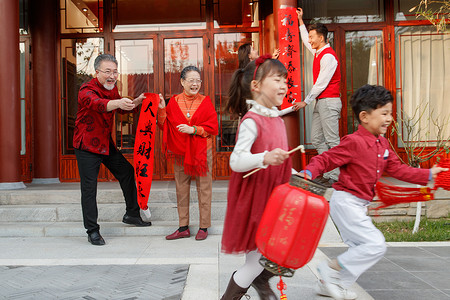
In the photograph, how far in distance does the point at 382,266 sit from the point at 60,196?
13.5ft

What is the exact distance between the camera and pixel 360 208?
254 centimetres

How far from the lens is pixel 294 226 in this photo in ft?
6.01

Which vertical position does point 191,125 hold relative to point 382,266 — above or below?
above

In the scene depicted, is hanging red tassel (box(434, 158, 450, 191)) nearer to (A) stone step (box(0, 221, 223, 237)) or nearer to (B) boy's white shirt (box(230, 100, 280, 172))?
(B) boy's white shirt (box(230, 100, 280, 172))

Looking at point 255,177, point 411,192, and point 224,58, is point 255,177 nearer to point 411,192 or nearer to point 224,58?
point 411,192

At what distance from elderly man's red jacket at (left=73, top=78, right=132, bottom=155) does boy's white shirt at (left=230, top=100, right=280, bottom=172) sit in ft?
7.77

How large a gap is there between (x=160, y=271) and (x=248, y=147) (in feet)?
5.51

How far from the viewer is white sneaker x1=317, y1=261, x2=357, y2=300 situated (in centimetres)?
251

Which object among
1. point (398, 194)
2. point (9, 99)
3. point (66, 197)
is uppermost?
point (9, 99)

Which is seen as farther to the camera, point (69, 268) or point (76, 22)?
point (76, 22)

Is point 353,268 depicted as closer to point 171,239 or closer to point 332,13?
point 171,239

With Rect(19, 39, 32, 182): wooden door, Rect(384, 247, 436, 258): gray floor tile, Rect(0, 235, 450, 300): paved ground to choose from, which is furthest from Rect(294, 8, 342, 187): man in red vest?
Rect(19, 39, 32, 182): wooden door

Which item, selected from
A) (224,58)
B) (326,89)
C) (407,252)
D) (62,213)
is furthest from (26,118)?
(407,252)

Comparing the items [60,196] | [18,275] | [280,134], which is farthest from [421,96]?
[18,275]
